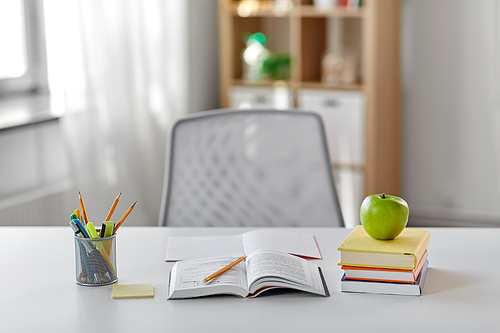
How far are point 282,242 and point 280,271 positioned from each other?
201mm

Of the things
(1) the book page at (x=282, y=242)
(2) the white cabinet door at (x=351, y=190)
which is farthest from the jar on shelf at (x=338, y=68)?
(1) the book page at (x=282, y=242)

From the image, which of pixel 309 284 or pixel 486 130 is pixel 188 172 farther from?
pixel 486 130

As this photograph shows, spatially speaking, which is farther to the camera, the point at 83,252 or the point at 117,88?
the point at 117,88

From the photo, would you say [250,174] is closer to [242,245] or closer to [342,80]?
[242,245]

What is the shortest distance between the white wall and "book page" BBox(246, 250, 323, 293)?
2241mm

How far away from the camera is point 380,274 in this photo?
975 millimetres

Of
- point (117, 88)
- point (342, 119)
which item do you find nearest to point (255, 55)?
point (342, 119)

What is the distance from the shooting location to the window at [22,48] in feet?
9.02

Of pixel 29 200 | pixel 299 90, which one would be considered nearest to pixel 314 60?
pixel 299 90

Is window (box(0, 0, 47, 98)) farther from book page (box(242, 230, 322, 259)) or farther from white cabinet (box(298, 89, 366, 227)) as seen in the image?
book page (box(242, 230, 322, 259))

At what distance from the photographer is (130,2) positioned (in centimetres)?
285

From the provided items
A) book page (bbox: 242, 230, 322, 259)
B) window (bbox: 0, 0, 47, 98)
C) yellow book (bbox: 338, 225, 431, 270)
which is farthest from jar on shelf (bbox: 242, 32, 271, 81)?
yellow book (bbox: 338, 225, 431, 270)

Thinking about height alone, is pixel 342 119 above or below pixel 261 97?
below

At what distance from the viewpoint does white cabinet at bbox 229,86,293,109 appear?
9.88 ft
